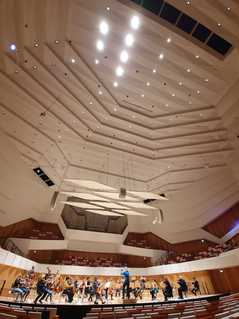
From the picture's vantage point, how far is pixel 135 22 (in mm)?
6602

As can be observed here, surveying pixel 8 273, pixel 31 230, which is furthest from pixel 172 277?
pixel 31 230

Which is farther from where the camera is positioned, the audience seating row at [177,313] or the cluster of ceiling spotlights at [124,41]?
the cluster of ceiling spotlights at [124,41]

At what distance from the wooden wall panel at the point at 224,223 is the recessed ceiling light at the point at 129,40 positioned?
42.4ft

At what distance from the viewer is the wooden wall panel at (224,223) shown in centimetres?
1454

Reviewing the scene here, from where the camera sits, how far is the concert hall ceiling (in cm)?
658

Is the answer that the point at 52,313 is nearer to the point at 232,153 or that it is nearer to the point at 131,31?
the point at 131,31

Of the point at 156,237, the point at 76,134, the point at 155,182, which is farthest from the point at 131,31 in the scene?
the point at 156,237

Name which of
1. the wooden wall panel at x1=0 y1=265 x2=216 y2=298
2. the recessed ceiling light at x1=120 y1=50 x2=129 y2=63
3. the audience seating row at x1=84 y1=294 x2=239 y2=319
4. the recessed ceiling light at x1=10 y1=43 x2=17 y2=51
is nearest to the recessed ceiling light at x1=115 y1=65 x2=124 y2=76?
the recessed ceiling light at x1=120 y1=50 x2=129 y2=63

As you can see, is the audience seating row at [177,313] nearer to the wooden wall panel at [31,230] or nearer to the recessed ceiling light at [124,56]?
the recessed ceiling light at [124,56]

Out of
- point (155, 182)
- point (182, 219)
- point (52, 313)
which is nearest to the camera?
point (52, 313)

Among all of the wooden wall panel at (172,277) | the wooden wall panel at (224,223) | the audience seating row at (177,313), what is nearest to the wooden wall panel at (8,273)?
the wooden wall panel at (172,277)

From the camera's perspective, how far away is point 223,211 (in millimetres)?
15094

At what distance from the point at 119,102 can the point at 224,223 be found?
39.9 ft

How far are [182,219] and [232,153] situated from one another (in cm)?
725
